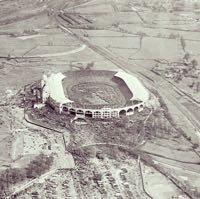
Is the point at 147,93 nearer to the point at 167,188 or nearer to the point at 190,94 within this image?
the point at 190,94

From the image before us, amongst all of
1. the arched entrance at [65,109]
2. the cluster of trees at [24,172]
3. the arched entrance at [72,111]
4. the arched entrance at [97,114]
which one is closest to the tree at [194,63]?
the arched entrance at [97,114]

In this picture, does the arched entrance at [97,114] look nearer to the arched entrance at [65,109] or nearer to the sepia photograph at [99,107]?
the sepia photograph at [99,107]

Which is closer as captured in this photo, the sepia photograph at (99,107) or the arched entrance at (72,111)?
the sepia photograph at (99,107)

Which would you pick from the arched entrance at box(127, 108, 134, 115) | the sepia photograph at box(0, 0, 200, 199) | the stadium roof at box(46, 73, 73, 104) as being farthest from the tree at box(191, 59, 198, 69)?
the stadium roof at box(46, 73, 73, 104)

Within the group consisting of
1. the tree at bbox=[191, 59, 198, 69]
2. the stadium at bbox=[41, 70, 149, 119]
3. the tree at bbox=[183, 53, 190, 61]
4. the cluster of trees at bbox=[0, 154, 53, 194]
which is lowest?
the cluster of trees at bbox=[0, 154, 53, 194]

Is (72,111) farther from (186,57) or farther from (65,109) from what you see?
(186,57)

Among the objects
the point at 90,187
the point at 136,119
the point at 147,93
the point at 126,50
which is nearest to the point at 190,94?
the point at 147,93

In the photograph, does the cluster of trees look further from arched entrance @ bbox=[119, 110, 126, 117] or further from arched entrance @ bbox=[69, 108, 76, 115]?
arched entrance @ bbox=[119, 110, 126, 117]
